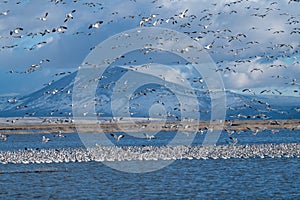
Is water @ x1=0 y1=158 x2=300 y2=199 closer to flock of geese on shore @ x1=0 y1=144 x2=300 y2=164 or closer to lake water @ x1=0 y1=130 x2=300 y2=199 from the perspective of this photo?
lake water @ x1=0 y1=130 x2=300 y2=199

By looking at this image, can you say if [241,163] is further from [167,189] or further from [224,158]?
[167,189]

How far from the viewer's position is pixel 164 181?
4478 centimetres

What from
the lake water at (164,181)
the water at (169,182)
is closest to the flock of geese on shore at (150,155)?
the lake water at (164,181)

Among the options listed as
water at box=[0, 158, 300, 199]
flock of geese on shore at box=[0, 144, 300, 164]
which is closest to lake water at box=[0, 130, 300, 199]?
water at box=[0, 158, 300, 199]

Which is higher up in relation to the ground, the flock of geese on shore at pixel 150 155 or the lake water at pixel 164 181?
the flock of geese on shore at pixel 150 155

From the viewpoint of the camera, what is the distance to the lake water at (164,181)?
39.5 m

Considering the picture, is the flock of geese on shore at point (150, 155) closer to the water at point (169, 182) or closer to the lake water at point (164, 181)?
the lake water at point (164, 181)

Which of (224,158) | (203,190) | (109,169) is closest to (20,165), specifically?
(109,169)

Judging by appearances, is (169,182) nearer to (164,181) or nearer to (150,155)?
(164,181)

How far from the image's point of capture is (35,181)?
45031mm

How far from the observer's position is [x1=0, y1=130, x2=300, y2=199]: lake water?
39.5m

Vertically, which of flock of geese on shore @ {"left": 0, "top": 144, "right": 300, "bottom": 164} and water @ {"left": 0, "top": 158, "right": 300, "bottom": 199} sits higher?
flock of geese on shore @ {"left": 0, "top": 144, "right": 300, "bottom": 164}

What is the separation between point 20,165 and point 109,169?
303 inches

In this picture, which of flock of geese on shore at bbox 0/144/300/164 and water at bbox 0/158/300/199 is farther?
flock of geese on shore at bbox 0/144/300/164
